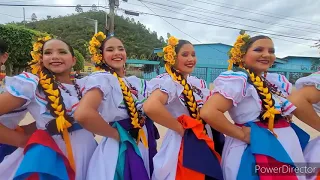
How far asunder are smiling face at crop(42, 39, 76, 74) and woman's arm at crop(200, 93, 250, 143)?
1108 mm

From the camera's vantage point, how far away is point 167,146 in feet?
6.50

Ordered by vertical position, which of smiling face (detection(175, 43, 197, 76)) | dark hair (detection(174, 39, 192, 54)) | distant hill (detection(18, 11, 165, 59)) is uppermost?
distant hill (detection(18, 11, 165, 59))

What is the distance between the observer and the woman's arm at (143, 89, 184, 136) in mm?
1799

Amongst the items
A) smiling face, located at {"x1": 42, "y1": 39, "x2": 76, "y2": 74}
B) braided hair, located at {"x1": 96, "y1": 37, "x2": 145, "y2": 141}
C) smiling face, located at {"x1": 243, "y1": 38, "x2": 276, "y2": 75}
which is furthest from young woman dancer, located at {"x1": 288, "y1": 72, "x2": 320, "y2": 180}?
smiling face, located at {"x1": 42, "y1": 39, "x2": 76, "y2": 74}

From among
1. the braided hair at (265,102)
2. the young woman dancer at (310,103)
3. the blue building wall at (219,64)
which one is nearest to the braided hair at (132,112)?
the braided hair at (265,102)

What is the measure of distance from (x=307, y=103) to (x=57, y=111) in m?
1.66

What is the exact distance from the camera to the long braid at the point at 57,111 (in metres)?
1.79

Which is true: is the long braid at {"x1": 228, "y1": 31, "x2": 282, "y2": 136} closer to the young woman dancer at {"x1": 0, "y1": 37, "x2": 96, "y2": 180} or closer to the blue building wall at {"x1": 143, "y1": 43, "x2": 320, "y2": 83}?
the young woman dancer at {"x1": 0, "y1": 37, "x2": 96, "y2": 180}

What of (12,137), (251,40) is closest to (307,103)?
(251,40)

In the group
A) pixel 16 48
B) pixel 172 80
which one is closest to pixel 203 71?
pixel 16 48

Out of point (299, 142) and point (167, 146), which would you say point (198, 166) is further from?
point (299, 142)

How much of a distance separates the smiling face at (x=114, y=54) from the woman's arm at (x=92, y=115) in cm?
50

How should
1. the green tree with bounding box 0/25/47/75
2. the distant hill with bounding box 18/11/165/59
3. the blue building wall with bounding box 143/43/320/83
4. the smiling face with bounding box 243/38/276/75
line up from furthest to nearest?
the distant hill with bounding box 18/11/165/59, the blue building wall with bounding box 143/43/320/83, the green tree with bounding box 0/25/47/75, the smiling face with bounding box 243/38/276/75

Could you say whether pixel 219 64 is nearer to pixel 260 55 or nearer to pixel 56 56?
pixel 260 55
